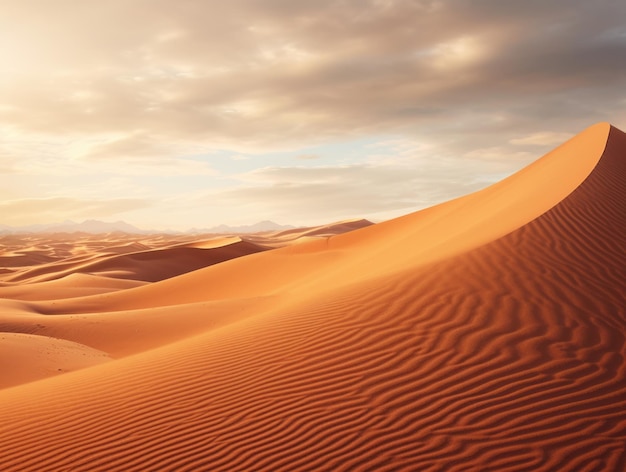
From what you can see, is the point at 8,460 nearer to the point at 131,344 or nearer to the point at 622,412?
the point at 622,412

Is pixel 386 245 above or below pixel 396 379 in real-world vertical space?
above

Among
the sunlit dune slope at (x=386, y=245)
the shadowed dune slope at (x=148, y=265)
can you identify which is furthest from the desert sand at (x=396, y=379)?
the shadowed dune slope at (x=148, y=265)

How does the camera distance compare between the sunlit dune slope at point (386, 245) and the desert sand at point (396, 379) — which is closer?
the desert sand at point (396, 379)

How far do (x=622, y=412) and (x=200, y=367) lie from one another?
4663mm

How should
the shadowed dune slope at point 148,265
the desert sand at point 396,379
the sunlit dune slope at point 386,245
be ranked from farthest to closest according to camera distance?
1. the shadowed dune slope at point 148,265
2. the sunlit dune slope at point 386,245
3. the desert sand at point 396,379

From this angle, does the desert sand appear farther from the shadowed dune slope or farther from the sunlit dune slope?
the shadowed dune slope

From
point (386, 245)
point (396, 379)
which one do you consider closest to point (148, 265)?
point (386, 245)

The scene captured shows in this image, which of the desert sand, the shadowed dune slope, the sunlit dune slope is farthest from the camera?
the shadowed dune slope

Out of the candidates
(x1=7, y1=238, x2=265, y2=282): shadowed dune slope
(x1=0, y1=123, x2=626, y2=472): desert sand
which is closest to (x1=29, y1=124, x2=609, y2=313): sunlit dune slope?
(x1=0, y1=123, x2=626, y2=472): desert sand

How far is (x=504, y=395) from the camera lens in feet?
17.2

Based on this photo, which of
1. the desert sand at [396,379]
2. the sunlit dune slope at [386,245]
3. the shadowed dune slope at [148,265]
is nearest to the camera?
the desert sand at [396,379]

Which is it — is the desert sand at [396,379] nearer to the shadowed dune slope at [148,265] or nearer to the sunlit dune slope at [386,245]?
the sunlit dune slope at [386,245]

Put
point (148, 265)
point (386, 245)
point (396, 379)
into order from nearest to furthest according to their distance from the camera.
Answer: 1. point (396, 379)
2. point (386, 245)
3. point (148, 265)

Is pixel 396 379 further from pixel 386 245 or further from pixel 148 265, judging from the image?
pixel 148 265
